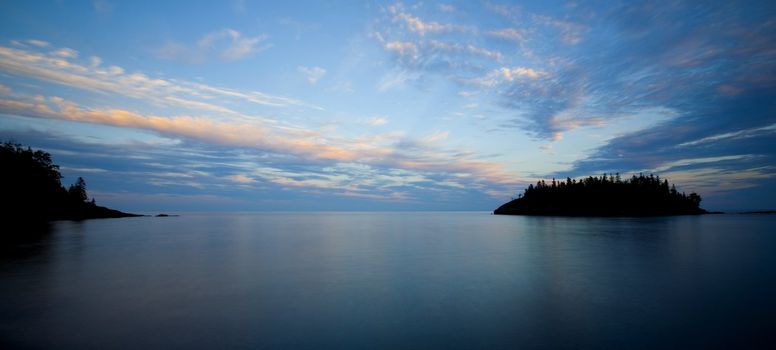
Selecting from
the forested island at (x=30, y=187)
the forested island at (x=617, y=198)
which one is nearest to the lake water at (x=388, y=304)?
the forested island at (x=30, y=187)

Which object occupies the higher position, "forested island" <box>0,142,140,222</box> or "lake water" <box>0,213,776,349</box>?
"forested island" <box>0,142,140,222</box>

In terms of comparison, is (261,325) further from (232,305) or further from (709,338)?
(709,338)

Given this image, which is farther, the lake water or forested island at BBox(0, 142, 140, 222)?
forested island at BBox(0, 142, 140, 222)

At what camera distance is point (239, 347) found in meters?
10.9

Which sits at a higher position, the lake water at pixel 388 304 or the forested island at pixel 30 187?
the forested island at pixel 30 187

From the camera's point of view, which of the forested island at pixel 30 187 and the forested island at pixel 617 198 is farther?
the forested island at pixel 617 198

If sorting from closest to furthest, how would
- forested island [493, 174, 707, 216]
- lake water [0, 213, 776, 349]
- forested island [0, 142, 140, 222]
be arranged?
lake water [0, 213, 776, 349] → forested island [0, 142, 140, 222] → forested island [493, 174, 707, 216]

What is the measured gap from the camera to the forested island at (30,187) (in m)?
87.8

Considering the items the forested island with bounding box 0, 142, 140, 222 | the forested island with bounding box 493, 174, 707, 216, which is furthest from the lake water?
the forested island with bounding box 493, 174, 707, 216

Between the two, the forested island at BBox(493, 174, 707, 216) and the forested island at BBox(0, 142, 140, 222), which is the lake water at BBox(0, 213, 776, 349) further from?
the forested island at BBox(493, 174, 707, 216)

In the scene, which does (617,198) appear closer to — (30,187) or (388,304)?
(388,304)

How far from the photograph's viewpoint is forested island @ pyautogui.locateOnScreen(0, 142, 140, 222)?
87.8 metres

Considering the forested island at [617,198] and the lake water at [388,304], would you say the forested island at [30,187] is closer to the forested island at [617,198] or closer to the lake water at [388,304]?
the lake water at [388,304]

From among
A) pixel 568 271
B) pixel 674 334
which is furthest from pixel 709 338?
pixel 568 271
